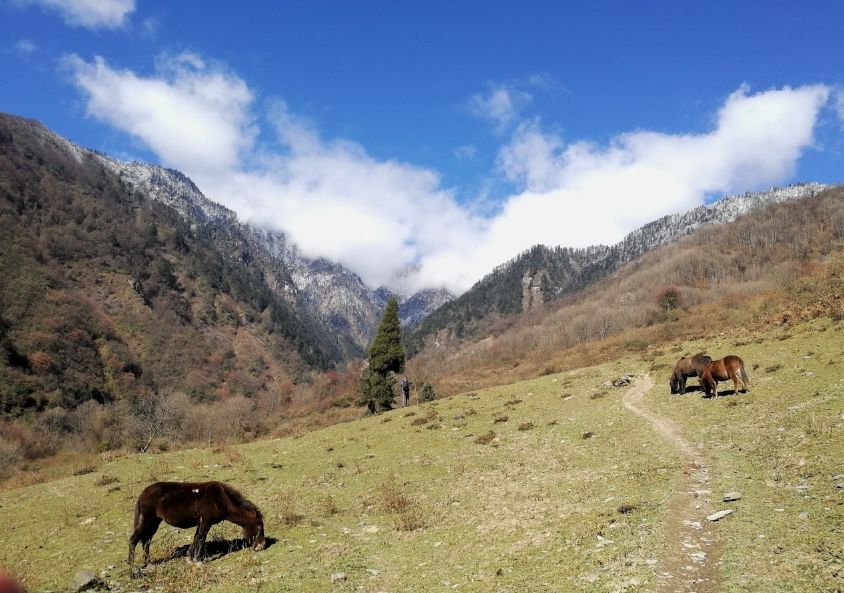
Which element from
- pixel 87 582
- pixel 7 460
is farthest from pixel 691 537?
pixel 7 460

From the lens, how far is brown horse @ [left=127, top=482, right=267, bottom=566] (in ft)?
43.8

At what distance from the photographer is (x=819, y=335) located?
31016 millimetres

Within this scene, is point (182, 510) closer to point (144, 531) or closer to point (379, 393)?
point (144, 531)

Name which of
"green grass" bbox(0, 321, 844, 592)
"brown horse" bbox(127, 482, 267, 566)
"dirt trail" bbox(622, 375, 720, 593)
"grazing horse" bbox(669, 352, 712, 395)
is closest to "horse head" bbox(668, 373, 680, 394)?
"grazing horse" bbox(669, 352, 712, 395)

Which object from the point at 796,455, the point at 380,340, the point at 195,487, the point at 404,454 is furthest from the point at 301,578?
the point at 380,340

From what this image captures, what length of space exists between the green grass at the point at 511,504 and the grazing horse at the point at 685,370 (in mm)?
1443

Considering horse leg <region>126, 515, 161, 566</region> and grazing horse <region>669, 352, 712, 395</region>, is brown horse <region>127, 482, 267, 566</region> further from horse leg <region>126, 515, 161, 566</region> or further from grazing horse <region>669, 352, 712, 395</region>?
grazing horse <region>669, 352, 712, 395</region>

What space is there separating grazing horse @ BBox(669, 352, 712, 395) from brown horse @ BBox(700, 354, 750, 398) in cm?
191

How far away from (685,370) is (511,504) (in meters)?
17.6

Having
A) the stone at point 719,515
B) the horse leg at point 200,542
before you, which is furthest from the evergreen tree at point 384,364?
the stone at point 719,515

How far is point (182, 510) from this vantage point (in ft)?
44.2

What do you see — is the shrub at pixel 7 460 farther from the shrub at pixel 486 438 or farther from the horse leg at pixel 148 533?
the shrub at pixel 486 438

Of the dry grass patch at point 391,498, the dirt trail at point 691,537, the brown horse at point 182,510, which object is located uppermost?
the brown horse at point 182,510

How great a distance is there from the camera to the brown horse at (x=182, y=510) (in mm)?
13359
